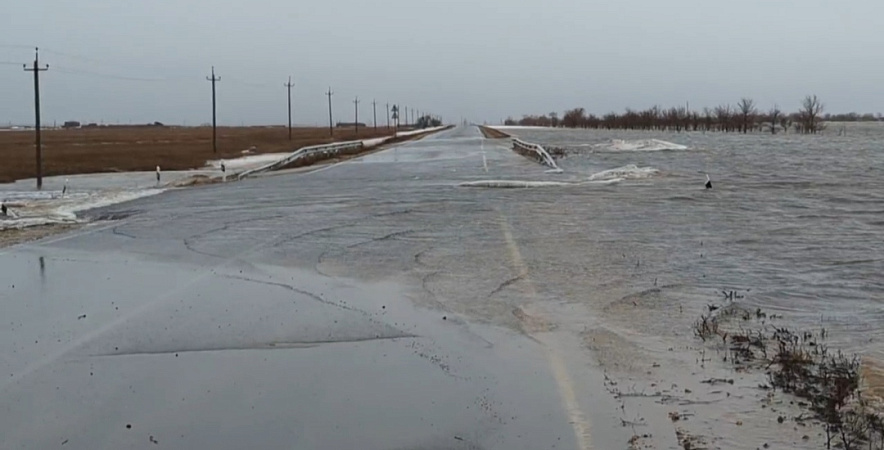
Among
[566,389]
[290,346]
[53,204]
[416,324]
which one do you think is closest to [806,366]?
[566,389]

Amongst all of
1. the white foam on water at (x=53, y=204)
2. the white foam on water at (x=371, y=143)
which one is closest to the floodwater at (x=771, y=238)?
the white foam on water at (x=53, y=204)

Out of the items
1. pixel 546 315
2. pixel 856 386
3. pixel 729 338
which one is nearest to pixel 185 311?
pixel 546 315

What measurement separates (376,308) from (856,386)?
5.05m

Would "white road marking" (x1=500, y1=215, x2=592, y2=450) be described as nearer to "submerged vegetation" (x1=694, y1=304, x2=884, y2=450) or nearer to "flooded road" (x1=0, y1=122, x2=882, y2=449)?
"flooded road" (x1=0, y1=122, x2=882, y2=449)

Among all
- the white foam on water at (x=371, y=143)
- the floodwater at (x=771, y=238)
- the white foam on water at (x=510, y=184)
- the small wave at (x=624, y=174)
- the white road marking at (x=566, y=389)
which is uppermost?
the white foam on water at (x=371, y=143)

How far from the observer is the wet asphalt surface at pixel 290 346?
5.86 meters

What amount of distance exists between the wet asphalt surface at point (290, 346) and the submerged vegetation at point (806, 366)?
1.39 metres

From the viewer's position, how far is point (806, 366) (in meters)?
7.36

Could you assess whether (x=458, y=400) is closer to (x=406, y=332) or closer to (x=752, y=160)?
(x=406, y=332)

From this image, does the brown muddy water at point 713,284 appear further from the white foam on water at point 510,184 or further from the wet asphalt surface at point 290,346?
the white foam on water at point 510,184

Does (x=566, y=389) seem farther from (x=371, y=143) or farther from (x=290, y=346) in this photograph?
(x=371, y=143)

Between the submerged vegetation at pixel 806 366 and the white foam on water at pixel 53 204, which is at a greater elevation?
the white foam on water at pixel 53 204

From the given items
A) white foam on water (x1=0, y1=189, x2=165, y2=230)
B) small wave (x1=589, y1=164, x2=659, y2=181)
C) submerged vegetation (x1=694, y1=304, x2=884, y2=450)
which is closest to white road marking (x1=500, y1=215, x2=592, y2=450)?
submerged vegetation (x1=694, y1=304, x2=884, y2=450)

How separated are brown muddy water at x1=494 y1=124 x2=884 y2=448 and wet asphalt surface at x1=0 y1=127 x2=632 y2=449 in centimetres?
56
